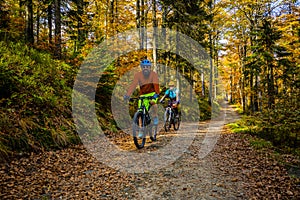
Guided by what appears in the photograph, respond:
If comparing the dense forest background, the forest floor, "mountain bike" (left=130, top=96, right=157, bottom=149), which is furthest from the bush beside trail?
"mountain bike" (left=130, top=96, right=157, bottom=149)

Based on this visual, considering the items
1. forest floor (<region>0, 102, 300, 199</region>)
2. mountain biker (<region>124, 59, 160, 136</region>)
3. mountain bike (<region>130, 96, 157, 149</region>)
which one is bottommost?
forest floor (<region>0, 102, 300, 199</region>)

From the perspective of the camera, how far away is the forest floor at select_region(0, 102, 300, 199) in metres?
3.67

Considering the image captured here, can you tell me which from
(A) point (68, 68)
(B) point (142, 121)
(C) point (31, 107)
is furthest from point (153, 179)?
(A) point (68, 68)

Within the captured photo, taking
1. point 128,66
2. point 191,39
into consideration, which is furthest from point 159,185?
point 191,39

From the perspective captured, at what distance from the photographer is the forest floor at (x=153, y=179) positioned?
3.67 metres

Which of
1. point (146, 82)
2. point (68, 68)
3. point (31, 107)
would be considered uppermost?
point (68, 68)

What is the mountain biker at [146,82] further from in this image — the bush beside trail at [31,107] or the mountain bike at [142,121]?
the bush beside trail at [31,107]

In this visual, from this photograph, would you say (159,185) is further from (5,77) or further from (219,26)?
(219,26)

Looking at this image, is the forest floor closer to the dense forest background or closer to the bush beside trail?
the bush beside trail

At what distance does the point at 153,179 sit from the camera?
4.29 meters

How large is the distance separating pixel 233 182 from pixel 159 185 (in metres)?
1.43

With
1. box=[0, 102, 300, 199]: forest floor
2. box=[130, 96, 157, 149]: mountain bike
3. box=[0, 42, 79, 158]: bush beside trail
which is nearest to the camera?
box=[0, 102, 300, 199]: forest floor

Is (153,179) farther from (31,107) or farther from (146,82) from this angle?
(31,107)

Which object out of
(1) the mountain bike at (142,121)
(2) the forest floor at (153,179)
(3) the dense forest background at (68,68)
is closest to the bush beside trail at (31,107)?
(3) the dense forest background at (68,68)
